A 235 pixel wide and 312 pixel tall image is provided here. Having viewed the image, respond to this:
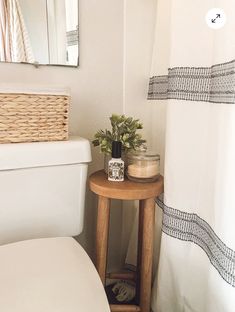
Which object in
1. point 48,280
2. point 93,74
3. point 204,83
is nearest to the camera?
point 48,280

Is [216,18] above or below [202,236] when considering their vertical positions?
above

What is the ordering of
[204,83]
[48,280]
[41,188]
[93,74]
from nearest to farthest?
[48,280]
[204,83]
[41,188]
[93,74]

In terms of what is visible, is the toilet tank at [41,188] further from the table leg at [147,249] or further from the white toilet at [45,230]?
the table leg at [147,249]

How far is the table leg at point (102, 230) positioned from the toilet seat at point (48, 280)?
0.37 ft

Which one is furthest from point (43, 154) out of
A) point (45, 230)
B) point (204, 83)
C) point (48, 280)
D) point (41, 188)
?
point (204, 83)

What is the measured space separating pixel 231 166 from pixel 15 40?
0.75 meters

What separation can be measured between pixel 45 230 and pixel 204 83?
0.65 m

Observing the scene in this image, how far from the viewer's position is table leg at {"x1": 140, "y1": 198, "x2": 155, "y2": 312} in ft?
2.73

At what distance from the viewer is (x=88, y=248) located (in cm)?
112

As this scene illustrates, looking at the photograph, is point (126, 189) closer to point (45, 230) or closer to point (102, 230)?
point (102, 230)

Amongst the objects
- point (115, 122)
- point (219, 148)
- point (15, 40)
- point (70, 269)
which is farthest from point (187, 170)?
point (15, 40)

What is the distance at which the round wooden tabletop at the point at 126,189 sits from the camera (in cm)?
78

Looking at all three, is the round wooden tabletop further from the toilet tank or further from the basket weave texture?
the basket weave texture

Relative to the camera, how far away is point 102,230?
2.76 feet
